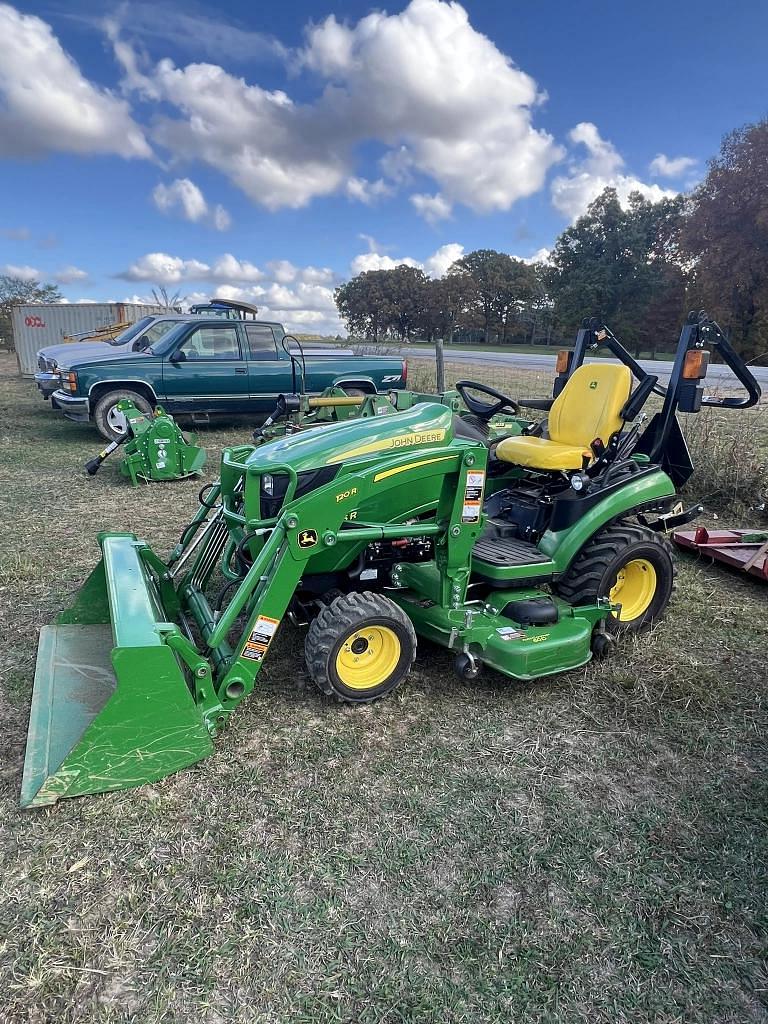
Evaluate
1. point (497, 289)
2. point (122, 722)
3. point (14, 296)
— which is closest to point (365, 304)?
point (497, 289)

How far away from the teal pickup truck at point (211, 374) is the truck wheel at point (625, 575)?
7.60 meters

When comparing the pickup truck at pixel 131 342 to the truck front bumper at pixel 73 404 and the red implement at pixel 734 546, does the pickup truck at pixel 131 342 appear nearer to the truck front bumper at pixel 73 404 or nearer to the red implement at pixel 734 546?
the truck front bumper at pixel 73 404

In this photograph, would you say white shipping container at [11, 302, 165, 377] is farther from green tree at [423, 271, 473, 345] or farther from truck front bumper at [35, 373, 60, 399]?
green tree at [423, 271, 473, 345]

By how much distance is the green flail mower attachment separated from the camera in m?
7.71

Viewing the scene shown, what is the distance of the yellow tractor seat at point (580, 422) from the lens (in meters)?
4.04

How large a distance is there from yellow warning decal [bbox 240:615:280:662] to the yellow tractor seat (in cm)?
199

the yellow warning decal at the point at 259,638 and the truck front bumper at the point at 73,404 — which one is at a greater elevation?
the yellow warning decal at the point at 259,638

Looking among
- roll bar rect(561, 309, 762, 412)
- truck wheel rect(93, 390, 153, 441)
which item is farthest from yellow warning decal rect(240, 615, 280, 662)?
truck wheel rect(93, 390, 153, 441)

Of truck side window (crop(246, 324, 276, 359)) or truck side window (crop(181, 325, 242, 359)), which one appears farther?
truck side window (crop(246, 324, 276, 359))

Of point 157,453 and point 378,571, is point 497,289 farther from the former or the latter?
point 378,571

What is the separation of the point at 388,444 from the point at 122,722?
5.83ft

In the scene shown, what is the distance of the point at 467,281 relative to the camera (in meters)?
69.5

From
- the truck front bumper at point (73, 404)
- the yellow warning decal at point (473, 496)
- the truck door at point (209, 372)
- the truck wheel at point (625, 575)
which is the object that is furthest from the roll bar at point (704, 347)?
the truck front bumper at point (73, 404)

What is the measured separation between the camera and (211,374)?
10539mm
